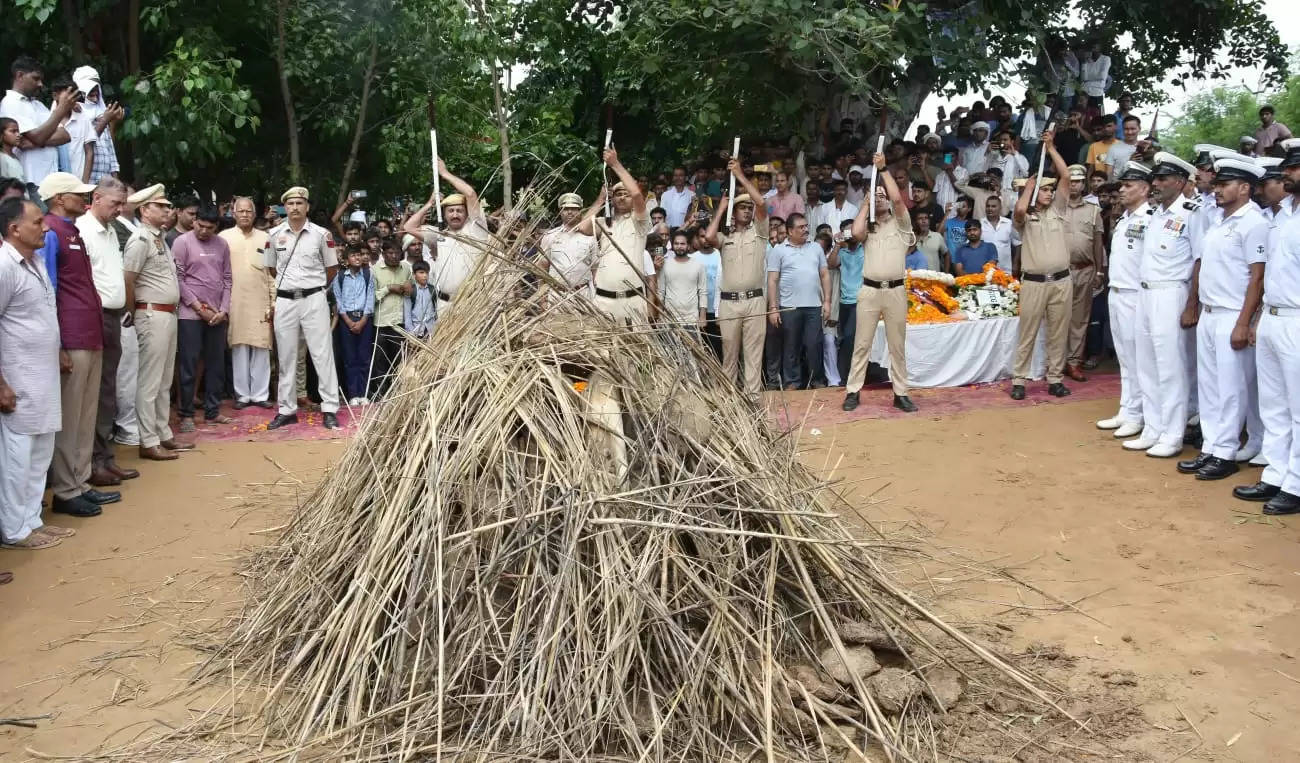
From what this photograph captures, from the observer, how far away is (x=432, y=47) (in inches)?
482

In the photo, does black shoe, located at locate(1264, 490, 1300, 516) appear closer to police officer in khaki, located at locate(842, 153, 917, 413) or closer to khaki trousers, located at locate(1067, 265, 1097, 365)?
police officer in khaki, located at locate(842, 153, 917, 413)

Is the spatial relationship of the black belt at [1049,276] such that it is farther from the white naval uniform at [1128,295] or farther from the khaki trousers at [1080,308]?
the white naval uniform at [1128,295]

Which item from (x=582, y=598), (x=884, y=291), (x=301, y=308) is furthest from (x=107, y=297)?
Answer: (x=884, y=291)

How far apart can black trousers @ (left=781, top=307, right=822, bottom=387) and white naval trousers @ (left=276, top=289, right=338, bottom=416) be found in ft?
13.3

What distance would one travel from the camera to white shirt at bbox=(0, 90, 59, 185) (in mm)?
7980

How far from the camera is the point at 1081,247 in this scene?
9758 millimetres

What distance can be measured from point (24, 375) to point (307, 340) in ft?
10.4

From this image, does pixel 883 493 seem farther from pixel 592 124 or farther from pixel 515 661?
pixel 592 124

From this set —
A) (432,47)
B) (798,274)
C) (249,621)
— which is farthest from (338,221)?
(249,621)

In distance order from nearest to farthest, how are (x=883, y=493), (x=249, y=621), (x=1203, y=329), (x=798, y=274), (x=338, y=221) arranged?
(x=249, y=621)
(x=883, y=493)
(x=1203, y=329)
(x=798, y=274)
(x=338, y=221)

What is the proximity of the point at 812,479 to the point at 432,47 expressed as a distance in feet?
30.3

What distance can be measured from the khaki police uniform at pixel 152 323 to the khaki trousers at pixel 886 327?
17.4 feet

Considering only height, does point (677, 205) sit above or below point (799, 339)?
above

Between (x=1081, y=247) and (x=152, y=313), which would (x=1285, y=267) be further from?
(x=152, y=313)
